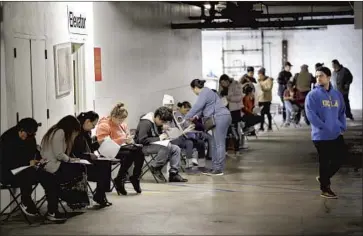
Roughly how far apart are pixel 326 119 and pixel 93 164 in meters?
2.68

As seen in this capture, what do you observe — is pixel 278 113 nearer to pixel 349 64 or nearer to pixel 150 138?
pixel 349 64

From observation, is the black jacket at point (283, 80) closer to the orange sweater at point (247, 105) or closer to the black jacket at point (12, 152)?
the orange sweater at point (247, 105)

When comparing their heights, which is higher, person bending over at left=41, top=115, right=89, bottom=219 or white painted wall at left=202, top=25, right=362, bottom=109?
white painted wall at left=202, top=25, right=362, bottom=109

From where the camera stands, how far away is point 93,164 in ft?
26.1

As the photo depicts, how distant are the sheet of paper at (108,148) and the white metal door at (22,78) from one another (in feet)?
3.02

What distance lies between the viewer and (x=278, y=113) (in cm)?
2248

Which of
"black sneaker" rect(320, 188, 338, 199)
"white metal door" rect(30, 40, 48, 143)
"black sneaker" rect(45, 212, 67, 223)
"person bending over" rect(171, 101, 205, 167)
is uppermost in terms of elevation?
"white metal door" rect(30, 40, 48, 143)

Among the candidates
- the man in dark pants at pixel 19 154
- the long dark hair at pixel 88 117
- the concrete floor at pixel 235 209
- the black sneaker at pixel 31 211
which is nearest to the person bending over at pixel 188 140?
the concrete floor at pixel 235 209

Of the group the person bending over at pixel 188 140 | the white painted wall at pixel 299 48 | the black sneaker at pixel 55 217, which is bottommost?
the black sneaker at pixel 55 217

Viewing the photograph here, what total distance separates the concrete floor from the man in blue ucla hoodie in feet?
1.79

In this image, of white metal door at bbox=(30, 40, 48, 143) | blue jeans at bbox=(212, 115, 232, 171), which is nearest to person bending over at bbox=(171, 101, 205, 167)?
blue jeans at bbox=(212, 115, 232, 171)

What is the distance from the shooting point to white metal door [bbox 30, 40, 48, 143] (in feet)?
27.1

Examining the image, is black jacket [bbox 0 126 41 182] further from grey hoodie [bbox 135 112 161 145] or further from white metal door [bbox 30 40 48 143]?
grey hoodie [bbox 135 112 161 145]

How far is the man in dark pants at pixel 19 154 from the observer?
6988 mm
